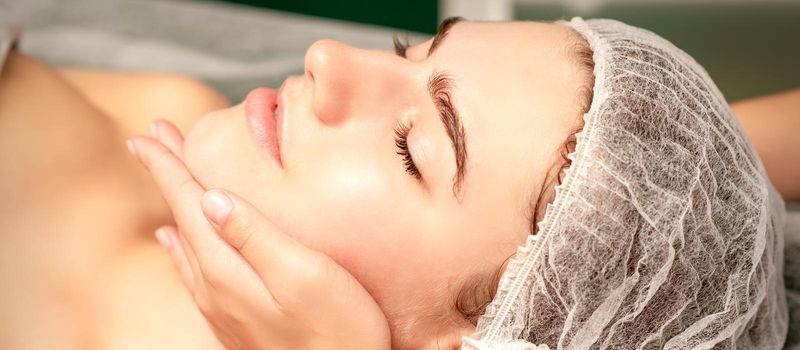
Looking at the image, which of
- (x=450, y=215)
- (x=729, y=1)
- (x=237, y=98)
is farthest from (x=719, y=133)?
(x=237, y=98)

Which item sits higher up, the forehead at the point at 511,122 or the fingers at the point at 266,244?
the forehead at the point at 511,122

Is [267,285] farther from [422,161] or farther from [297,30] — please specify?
[297,30]

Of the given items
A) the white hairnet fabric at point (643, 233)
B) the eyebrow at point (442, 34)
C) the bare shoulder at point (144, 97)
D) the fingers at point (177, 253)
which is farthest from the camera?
the bare shoulder at point (144, 97)

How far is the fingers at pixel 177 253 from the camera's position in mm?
1105

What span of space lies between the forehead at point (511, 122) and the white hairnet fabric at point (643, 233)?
3 centimetres

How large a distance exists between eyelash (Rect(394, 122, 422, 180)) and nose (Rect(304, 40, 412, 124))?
35 millimetres

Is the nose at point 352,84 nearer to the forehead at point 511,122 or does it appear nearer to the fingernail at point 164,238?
the forehead at point 511,122

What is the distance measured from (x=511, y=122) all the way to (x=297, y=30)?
118cm

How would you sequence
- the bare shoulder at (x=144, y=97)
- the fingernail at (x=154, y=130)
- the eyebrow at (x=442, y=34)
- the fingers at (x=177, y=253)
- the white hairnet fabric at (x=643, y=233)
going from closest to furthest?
the white hairnet fabric at (x=643, y=233), the eyebrow at (x=442, y=34), the fingers at (x=177, y=253), the fingernail at (x=154, y=130), the bare shoulder at (x=144, y=97)

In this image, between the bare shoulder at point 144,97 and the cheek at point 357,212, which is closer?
the cheek at point 357,212

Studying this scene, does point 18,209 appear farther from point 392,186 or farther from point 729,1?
point 729,1

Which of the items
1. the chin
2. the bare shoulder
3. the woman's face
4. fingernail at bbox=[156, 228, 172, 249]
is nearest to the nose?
the woman's face

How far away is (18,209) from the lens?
1144 mm

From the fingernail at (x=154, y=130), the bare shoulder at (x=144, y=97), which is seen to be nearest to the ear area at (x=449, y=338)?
the fingernail at (x=154, y=130)
